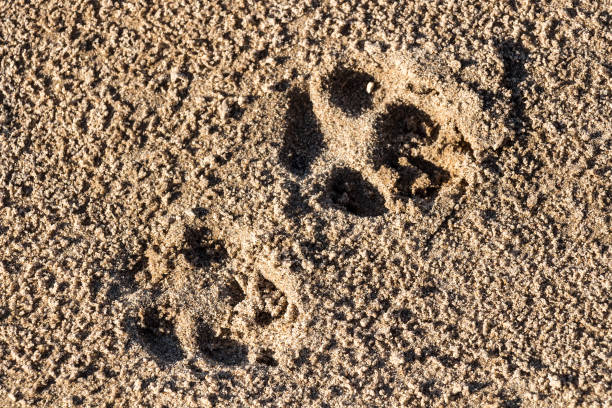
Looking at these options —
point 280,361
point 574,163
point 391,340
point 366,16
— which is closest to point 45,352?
point 280,361

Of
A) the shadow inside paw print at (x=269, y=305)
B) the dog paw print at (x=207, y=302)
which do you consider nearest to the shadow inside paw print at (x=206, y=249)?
the dog paw print at (x=207, y=302)

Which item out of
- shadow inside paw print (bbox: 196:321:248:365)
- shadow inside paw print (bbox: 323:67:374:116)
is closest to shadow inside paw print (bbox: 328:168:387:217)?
shadow inside paw print (bbox: 323:67:374:116)

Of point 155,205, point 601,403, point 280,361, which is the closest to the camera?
point 601,403

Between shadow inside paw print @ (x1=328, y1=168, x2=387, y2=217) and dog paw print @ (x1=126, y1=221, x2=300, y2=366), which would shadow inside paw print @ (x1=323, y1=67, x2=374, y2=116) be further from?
dog paw print @ (x1=126, y1=221, x2=300, y2=366)

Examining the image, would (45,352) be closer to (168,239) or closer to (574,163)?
(168,239)

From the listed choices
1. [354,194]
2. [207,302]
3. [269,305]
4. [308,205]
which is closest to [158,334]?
[207,302]
